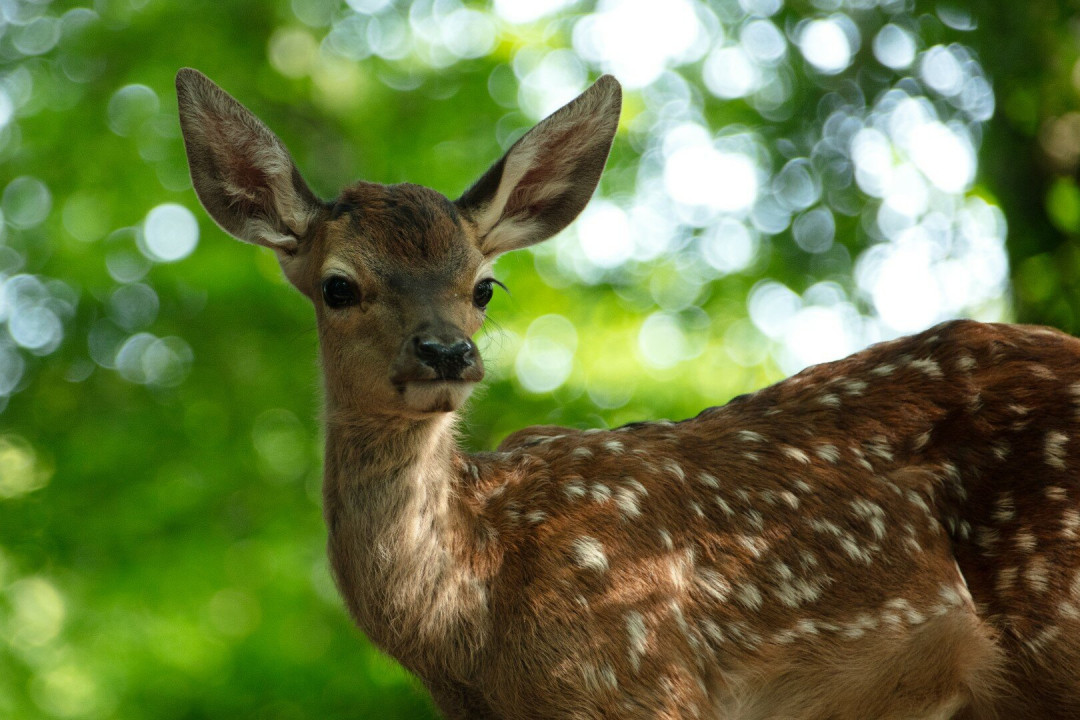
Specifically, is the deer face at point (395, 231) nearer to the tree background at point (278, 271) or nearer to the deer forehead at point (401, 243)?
the deer forehead at point (401, 243)

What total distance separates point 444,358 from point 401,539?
0.56 metres

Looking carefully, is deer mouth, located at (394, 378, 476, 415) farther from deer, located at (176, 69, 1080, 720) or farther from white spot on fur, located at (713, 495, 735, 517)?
white spot on fur, located at (713, 495, 735, 517)

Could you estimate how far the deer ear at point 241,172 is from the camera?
3.31m

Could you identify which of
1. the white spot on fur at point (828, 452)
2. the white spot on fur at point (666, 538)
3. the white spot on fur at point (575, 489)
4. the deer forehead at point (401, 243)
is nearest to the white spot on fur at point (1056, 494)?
the white spot on fur at point (828, 452)

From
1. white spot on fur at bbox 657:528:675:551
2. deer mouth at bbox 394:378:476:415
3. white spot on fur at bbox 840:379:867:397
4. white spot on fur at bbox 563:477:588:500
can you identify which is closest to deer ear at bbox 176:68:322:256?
deer mouth at bbox 394:378:476:415

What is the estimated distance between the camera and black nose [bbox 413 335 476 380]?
282 centimetres

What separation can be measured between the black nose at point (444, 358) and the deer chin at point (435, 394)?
0.03 metres

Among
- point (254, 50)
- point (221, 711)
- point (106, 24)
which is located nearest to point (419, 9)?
point (254, 50)

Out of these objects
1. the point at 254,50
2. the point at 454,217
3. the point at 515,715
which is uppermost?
the point at 254,50

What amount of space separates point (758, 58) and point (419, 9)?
9.75 ft

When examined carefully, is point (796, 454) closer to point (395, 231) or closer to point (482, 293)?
point (482, 293)

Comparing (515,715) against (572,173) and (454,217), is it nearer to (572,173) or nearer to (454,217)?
(454,217)

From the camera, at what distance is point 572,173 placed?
3.66m

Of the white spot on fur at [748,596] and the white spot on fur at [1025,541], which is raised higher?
the white spot on fur at [1025,541]
